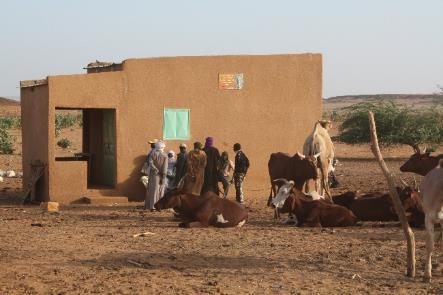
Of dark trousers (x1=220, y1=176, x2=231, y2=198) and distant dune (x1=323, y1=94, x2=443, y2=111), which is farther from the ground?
distant dune (x1=323, y1=94, x2=443, y2=111)

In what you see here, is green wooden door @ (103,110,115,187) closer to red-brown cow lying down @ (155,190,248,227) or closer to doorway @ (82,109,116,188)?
doorway @ (82,109,116,188)

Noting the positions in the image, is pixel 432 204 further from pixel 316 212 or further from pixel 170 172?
pixel 170 172

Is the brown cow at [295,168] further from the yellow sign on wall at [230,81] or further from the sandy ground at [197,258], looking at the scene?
the yellow sign on wall at [230,81]

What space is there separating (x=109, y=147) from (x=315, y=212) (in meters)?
8.24

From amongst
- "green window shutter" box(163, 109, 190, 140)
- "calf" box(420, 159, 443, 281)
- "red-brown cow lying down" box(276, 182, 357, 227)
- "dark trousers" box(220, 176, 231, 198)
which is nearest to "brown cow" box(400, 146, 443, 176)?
"red-brown cow lying down" box(276, 182, 357, 227)

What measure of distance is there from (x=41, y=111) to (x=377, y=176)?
11.1m

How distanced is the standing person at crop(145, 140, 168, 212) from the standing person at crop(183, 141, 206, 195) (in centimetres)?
72

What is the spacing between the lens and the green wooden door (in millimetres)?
21766

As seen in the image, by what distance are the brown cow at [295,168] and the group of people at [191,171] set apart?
0.88 m

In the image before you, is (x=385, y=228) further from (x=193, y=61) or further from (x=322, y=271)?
(x=193, y=61)

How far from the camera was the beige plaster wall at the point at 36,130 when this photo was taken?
20.5 m

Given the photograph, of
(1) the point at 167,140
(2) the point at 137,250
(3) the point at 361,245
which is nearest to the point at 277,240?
(3) the point at 361,245

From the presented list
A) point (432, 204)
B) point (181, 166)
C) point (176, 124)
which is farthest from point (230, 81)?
point (432, 204)

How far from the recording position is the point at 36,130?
21.4 meters
